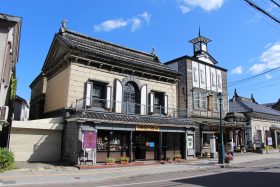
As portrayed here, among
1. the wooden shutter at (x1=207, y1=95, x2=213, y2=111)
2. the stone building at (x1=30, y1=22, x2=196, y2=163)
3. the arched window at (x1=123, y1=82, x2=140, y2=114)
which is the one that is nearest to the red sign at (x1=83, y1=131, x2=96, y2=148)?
the stone building at (x1=30, y1=22, x2=196, y2=163)

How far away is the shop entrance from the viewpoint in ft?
72.7

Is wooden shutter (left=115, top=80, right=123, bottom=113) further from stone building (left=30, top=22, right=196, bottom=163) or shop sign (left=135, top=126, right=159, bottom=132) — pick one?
shop sign (left=135, top=126, right=159, bottom=132)

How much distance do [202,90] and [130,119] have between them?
13233 millimetres

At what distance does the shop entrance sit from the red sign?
5.02 meters

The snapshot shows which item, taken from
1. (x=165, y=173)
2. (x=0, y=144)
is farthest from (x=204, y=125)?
(x=0, y=144)

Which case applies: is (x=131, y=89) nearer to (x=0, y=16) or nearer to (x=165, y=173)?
(x=165, y=173)

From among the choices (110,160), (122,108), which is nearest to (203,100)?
(122,108)

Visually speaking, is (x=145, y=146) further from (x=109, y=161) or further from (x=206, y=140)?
(x=206, y=140)

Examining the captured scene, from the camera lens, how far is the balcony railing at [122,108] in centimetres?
2003

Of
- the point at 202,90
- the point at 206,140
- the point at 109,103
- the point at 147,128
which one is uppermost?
the point at 202,90

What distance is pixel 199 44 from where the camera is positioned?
33.2 metres

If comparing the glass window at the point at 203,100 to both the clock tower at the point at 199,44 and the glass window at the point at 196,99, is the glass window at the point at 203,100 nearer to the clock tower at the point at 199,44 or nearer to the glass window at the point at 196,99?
the glass window at the point at 196,99

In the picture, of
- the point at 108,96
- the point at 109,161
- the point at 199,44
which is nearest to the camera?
the point at 109,161

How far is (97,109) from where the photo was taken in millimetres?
20562
